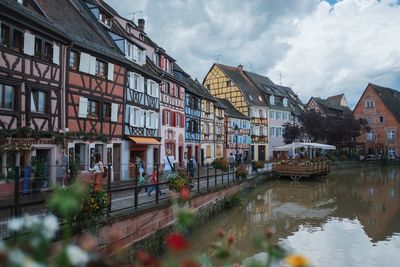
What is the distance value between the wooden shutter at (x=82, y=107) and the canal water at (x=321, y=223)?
8105 millimetres

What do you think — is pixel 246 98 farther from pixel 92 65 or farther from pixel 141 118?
pixel 92 65

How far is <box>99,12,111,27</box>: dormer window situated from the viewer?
25.1 m

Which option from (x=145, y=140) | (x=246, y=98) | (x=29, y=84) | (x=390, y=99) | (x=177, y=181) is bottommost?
(x=177, y=181)

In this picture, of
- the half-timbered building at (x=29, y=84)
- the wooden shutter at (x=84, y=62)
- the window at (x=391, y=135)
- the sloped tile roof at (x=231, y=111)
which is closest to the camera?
the half-timbered building at (x=29, y=84)

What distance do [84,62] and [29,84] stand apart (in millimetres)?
4362

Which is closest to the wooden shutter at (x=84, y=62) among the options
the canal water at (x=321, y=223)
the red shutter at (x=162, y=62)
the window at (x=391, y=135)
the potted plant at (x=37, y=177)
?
the potted plant at (x=37, y=177)

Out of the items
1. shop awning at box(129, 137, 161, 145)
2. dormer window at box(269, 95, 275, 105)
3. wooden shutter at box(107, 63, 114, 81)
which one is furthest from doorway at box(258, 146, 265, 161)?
wooden shutter at box(107, 63, 114, 81)

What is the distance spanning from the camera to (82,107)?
19.5 meters

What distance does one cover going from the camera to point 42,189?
879 centimetres

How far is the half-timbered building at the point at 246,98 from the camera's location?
54.5m

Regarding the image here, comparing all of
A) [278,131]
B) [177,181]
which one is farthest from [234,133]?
[177,181]

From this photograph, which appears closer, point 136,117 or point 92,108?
point 92,108

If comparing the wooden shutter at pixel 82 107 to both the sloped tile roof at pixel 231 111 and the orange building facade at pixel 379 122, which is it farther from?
the orange building facade at pixel 379 122

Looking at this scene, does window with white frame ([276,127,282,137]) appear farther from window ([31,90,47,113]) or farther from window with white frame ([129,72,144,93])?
window ([31,90,47,113])
